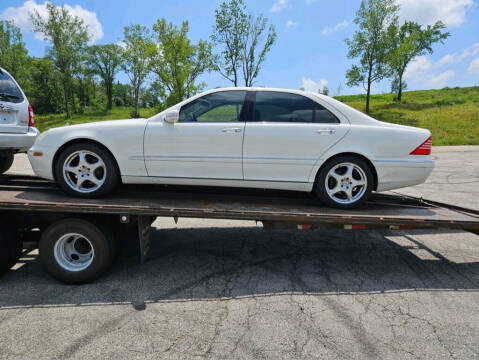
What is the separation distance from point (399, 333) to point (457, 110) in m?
34.1

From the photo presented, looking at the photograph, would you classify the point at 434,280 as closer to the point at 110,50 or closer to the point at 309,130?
the point at 309,130

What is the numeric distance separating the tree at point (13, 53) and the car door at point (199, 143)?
153 ft

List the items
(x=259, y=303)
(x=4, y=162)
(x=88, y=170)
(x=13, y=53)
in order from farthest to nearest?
1. (x=13, y=53)
2. (x=4, y=162)
3. (x=88, y=170)
4. (x=259, y=303)

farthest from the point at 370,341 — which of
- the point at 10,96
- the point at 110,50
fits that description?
the point at 110,50

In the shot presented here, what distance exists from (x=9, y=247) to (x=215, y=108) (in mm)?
2839

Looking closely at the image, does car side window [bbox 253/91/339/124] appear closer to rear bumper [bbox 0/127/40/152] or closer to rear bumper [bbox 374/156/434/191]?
rear bumper [bbox 374/156/434/191]

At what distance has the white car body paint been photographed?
364 centimetres

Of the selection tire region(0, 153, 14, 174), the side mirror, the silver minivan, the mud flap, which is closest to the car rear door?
the silver minivan

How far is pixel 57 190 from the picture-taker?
4238 mm

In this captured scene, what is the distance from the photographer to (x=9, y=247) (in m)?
3.60

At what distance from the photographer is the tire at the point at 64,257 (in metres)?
3.39

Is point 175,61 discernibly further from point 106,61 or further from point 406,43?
point 106,61

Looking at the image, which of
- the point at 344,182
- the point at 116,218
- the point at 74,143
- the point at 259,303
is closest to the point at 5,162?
the point at 74,143

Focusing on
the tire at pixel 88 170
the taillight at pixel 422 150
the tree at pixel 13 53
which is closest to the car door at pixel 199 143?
the tire at pixel 88 170
